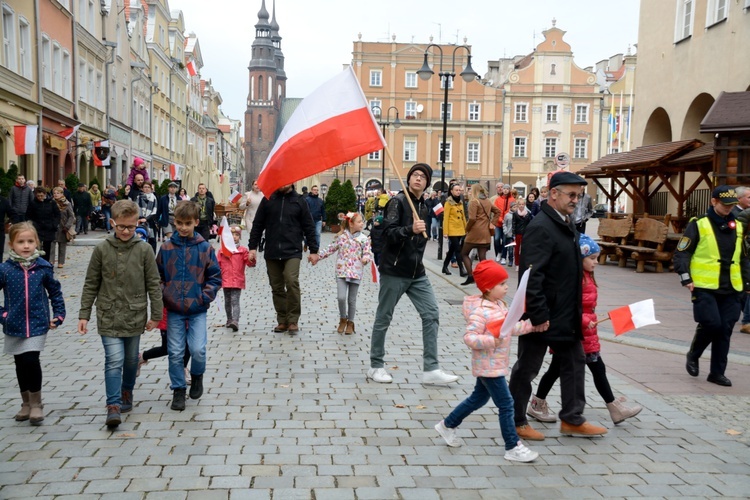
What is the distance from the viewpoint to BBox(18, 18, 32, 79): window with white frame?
1014 inches

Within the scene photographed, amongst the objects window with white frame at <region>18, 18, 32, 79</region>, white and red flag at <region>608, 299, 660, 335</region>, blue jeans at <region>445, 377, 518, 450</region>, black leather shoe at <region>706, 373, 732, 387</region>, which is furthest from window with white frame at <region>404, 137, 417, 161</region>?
blue jeans at <region>445, 377, 518, 450</region>

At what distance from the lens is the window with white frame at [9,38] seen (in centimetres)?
2422

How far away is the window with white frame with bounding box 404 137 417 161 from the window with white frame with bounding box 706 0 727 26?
57329 mm

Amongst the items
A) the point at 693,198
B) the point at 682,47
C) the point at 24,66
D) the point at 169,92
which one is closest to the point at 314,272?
the point at 693,198

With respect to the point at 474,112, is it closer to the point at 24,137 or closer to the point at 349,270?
the point at 24,137

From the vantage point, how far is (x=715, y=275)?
23.1 ft

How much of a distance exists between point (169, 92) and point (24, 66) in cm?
3080

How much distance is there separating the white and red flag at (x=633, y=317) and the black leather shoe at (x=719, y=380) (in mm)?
1949

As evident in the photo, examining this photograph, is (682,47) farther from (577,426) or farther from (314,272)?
(577,426)

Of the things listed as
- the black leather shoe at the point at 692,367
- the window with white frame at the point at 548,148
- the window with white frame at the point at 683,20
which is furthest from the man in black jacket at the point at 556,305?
the window with white frame at the point at 548,148

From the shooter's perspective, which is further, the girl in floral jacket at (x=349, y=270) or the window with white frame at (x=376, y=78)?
the window with white frame at (x=376, y=78)

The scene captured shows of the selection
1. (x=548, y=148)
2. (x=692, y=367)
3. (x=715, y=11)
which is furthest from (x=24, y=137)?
(x=548, y=148)

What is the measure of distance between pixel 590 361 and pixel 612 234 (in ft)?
48.9

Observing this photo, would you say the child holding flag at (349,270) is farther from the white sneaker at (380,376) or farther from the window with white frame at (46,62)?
the window with white frame at (46,62)
